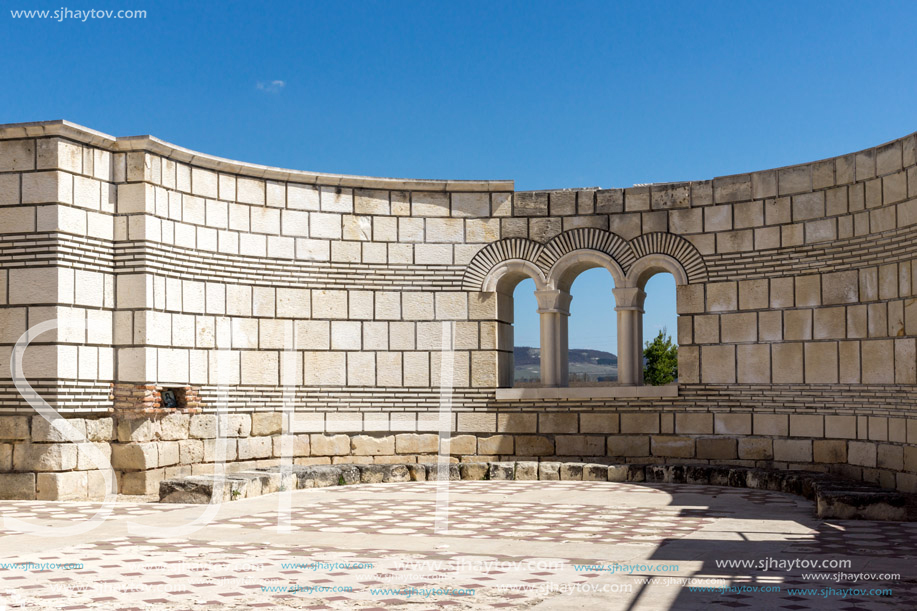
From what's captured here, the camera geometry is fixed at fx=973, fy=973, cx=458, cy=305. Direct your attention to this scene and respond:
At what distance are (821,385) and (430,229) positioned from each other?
18.9 feet

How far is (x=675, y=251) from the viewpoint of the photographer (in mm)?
13586

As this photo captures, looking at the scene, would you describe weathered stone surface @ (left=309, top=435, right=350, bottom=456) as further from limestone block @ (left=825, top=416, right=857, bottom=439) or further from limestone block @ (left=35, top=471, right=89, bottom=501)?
limestone block @ (left=825, top=416, right=857, bottom=439)

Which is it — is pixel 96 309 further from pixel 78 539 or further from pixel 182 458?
pixel 78 539

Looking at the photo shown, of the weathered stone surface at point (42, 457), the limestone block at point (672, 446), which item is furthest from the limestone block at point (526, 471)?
the weathered stone surface at point (42, 457)

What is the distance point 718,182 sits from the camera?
43.9 ft

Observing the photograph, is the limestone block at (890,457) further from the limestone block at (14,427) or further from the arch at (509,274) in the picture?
the limestone block at (14,427)

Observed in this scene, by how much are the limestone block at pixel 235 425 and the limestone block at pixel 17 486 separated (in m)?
2.44

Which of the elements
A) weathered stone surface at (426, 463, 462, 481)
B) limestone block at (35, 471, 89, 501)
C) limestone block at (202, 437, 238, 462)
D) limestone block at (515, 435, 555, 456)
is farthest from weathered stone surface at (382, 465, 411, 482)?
limestone block at (35, 471, 89, 501)

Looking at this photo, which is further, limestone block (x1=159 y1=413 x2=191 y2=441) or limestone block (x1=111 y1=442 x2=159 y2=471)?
limestone block (x1=159 y1=413 x2=191 y2=441)

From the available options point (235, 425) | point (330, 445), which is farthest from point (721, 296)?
point (235, 425)

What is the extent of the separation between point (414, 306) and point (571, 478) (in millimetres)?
3296

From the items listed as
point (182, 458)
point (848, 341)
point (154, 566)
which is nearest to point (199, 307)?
point (182, 458)

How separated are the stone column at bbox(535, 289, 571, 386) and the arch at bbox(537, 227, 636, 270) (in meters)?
0.46

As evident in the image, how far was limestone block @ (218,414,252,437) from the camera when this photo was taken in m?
12.5
